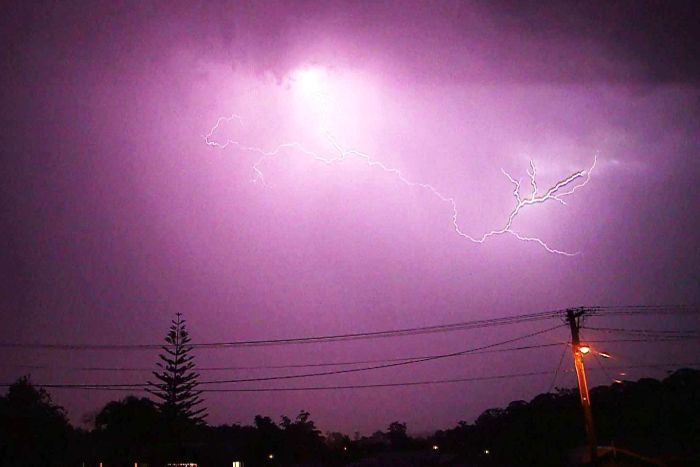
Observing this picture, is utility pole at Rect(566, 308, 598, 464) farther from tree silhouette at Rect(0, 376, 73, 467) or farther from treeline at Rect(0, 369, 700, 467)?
tree silhouette at Rect(0, 376, 73, 467)

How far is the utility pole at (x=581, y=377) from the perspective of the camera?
903 inches

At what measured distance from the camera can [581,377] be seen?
23.1 metres

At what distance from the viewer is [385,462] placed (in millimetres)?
58438

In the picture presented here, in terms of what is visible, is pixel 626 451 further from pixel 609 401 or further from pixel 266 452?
pixel 266 452

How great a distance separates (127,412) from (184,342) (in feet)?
24.6

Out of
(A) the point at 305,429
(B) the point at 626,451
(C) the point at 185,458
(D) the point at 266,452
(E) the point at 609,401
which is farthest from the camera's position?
(A) the point at 305,429

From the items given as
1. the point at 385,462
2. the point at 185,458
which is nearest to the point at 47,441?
the point at 185,458

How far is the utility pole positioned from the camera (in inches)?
903

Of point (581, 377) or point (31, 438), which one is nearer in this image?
point (581, 377)

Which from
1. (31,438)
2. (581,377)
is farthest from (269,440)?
(581,377)

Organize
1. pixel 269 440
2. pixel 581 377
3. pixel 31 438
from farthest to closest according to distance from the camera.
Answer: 1. pixel 269 440
2. pixel 31 438
3. pixel 581 377

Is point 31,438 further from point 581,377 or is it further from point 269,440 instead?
point 581,377

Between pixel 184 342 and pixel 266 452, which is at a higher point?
pixel 184 342

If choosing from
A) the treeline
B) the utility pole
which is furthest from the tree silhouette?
the utility pole
